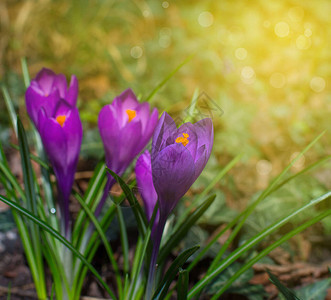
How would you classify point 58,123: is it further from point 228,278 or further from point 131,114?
point 228,278

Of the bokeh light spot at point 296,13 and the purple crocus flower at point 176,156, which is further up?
the bokeh light spot at point 296,13

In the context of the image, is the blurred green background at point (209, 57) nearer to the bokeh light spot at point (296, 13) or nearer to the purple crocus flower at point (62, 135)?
the bokeh light spot at point (296, 13)

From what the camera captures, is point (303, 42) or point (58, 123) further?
point (303, 42)

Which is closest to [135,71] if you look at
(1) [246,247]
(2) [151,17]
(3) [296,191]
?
(2) [151,17]

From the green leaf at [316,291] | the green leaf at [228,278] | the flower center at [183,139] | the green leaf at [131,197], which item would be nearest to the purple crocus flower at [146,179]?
the green leaf at [131,197]

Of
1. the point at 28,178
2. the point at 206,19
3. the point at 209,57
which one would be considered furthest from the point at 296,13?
the point at 28,178

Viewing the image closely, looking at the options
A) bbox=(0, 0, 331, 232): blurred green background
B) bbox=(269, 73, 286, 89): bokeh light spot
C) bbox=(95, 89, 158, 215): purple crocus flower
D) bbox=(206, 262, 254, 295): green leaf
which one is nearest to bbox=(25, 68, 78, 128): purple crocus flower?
bbox=(95, 89, 158, 215): purple crocus flower

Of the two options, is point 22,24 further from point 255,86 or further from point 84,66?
point 255,86
